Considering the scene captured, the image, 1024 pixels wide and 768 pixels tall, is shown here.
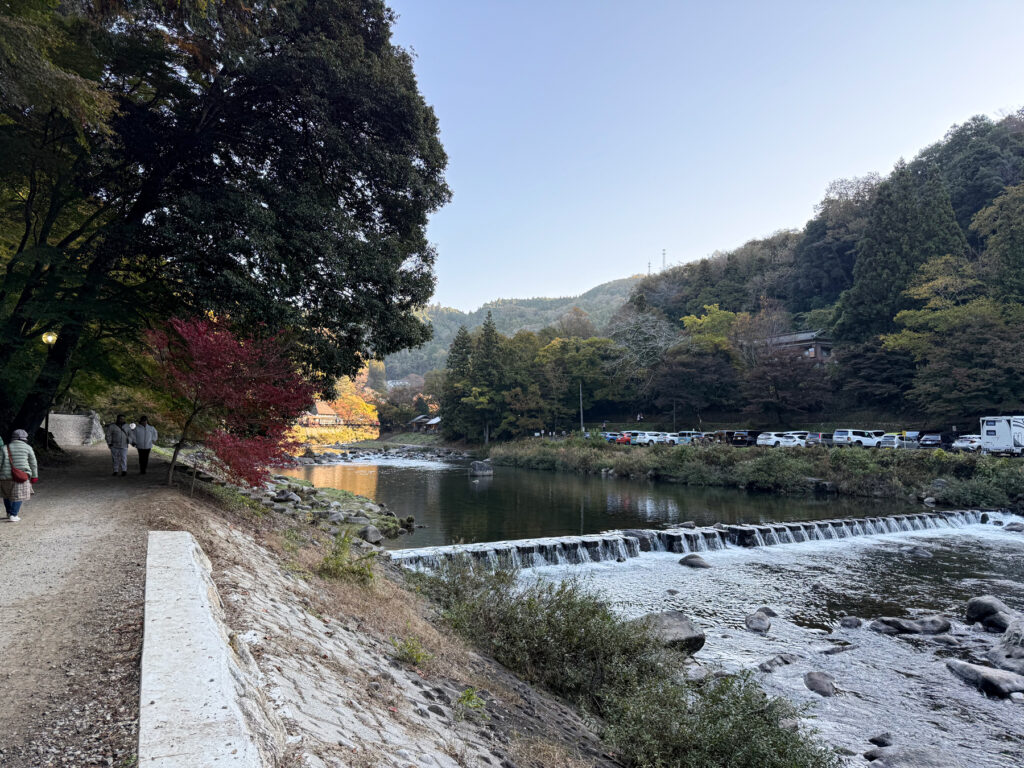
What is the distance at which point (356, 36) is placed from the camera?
10.6 metres

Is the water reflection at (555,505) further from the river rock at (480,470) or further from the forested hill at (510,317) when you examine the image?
the forested hill at (510,317)

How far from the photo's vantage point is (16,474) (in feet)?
24.2

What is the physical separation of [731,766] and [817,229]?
223ft

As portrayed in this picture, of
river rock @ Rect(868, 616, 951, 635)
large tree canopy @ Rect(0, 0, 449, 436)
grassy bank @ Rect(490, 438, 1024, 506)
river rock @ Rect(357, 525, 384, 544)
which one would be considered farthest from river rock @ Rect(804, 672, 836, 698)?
grassy bank @ Rect(490, 438, 1024, 506)

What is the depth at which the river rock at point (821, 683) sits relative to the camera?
A: 7449 mm

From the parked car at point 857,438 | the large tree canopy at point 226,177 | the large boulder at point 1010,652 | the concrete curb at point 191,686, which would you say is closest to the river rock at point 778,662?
the large boulder at point 1010,652

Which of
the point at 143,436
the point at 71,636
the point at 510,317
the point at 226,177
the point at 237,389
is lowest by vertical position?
the point at 71,636

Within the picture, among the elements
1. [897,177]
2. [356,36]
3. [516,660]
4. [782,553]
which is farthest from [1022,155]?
[516,660]

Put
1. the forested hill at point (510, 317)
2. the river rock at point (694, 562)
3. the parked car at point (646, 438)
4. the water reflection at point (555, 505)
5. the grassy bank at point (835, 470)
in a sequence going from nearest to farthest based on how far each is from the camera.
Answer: the river rock at point (694, 562) < the water reflection at point (555, 505) < the grassy bank at point (835, 470) < the parked car at point (646, 438) < the forested hill at point (510, 317)

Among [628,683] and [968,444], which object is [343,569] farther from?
[968,444]

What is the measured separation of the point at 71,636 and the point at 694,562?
12988 millimetres

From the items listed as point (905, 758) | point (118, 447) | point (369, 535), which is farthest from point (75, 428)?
point (905, 758)

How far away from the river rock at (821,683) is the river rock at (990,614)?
432 centimetres

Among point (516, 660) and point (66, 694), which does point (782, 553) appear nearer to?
point (516, 660)
